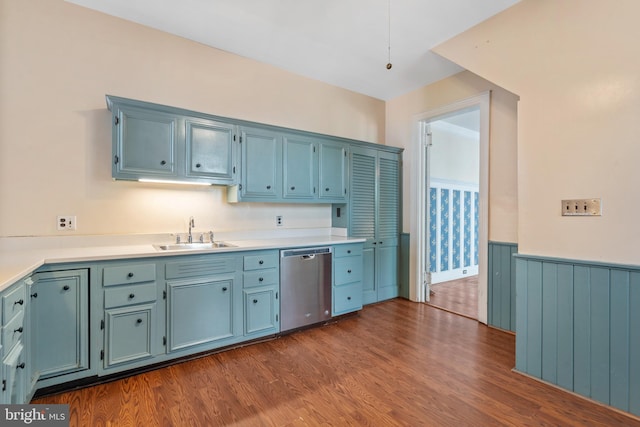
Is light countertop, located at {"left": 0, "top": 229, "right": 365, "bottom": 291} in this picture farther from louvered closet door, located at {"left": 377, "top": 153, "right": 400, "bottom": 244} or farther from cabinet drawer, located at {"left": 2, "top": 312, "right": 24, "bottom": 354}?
louvered closet door, located at {"left": 377, "top": 153, "right": 400, "bottom": 244}

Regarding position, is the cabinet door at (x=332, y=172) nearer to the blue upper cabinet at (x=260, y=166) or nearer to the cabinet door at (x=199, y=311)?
the blue upper cabinet at (x=260, y=166)

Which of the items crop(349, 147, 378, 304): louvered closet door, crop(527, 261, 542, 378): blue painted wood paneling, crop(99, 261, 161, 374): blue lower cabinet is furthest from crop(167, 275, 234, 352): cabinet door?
crop(527, 261, 542, 378): blue painted wood paneling

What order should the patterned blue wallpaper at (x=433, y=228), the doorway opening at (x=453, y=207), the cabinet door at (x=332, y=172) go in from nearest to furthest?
the doorway opening at (x=453, y=207)
the cabinet door at (x=332, y=172)
the patterned blue wallpaper at (x=433, y=228)

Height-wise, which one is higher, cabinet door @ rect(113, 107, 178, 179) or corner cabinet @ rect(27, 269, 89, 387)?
cabinet door @ rect(113, 107, 178, 179)

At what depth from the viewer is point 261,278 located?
2.76 m

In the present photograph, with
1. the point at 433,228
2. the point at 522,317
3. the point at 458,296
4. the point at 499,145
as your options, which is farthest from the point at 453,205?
the point at 522,317

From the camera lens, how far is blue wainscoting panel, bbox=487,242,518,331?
10.0 feet

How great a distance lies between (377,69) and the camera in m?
3.54

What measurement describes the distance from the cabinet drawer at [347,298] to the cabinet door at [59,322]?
7.12ft

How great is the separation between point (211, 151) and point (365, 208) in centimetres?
202

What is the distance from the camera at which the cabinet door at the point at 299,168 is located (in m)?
3.21

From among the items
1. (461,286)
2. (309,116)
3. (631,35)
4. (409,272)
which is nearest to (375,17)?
(309,116)

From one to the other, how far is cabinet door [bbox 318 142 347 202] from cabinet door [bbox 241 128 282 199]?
560 millimetres

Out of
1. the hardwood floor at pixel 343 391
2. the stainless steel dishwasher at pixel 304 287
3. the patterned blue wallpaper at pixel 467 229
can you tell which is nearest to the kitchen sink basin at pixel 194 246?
the stainless steel dishwasher at pixel 304 287
